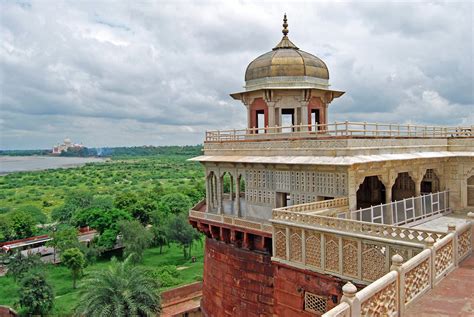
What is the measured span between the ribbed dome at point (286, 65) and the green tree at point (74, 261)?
19.8 meters

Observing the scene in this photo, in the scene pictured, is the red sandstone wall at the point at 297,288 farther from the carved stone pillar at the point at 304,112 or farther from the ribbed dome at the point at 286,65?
the ribbed dome at the point at 286,65

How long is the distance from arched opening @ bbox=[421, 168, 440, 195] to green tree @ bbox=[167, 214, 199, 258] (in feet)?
78.4

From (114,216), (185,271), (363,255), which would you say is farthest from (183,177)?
(363,255)

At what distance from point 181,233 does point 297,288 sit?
27178mm

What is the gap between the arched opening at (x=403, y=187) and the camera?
58.5 feet

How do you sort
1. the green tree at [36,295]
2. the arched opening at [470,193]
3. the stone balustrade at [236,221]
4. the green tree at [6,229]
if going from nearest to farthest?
1. the stone balustrade at [236,221]
2. the arched opening at [470,193]
3. the green tree at [36,295]
4. the green tree at [6,229]

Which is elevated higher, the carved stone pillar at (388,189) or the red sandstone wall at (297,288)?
the carved stone pillar at (388,189)

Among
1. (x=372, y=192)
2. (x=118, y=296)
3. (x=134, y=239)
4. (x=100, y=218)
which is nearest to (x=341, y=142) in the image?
(x=372, y=192)

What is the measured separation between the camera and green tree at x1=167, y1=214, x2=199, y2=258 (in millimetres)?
37781

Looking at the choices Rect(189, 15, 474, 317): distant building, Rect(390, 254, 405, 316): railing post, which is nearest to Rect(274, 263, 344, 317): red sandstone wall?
Rect(189, 15, 474, 317): distant building

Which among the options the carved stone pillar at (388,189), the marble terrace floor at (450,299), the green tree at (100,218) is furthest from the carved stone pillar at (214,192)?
the green tree at (100,218)

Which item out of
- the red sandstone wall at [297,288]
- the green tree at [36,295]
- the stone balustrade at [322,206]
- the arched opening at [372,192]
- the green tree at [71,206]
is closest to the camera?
the red sandstone wall at [297,288]

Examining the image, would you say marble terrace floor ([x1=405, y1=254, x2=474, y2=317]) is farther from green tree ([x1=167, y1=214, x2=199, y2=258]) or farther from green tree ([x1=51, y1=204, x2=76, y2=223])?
green tree ([x1=51, y1=204, x2=76, y2=223])

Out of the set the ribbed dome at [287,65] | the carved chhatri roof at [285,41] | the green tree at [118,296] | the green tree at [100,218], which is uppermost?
the carved chhatri roof at [285,41]
